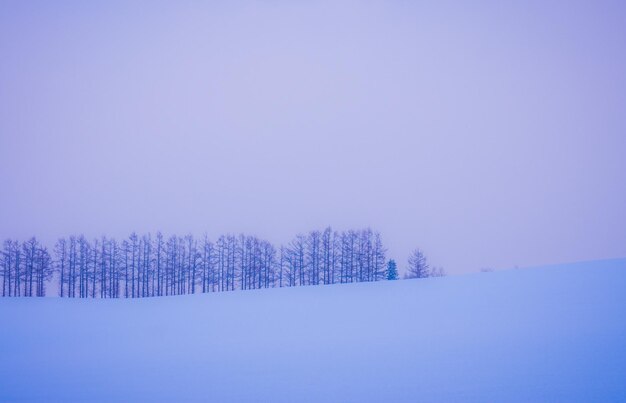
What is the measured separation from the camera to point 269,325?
13.6 metres

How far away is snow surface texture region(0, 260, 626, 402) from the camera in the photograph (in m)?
7.07

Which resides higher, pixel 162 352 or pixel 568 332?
pixel 568 332

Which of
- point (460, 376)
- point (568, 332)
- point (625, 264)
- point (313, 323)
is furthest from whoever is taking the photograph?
point (625, 264)

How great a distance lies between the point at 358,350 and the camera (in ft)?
32.0

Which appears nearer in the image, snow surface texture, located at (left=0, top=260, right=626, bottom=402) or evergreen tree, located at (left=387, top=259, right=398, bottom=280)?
snow surface texture, located at (left=0, top=260, right=626, bottom=402)

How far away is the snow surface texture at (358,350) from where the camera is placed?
7.07 m

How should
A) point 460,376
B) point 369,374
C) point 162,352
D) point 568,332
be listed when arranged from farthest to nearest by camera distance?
point 162,352, point 568,332, point 369,374, point 460,376

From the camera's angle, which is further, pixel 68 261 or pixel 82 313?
pixel 68 261

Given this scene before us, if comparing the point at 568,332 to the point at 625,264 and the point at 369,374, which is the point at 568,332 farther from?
the point at 625,264

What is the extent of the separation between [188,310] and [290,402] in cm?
1352

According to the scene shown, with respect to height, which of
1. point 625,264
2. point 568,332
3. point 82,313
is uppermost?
point 625,264

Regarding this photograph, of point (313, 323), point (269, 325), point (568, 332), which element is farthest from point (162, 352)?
point (568, 332)

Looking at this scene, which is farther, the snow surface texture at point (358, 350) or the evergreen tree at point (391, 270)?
the evergreen tree at point (391, 270)

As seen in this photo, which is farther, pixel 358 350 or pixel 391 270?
pixel 391 270
